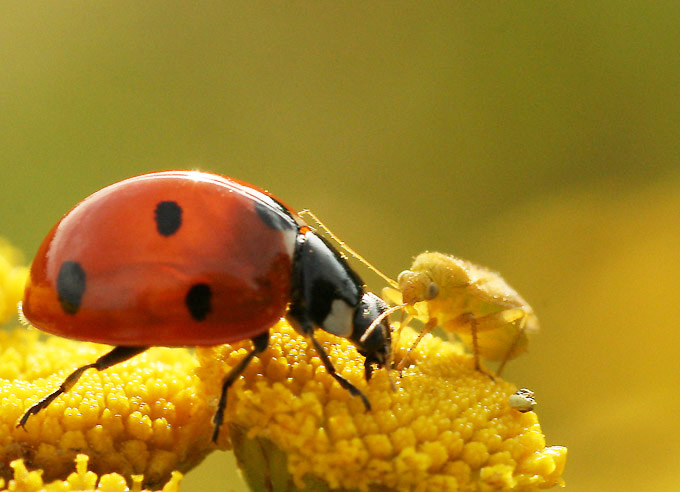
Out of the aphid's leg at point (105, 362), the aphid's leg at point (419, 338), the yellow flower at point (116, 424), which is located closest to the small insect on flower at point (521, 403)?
the aphid's leg at point (419, 338)

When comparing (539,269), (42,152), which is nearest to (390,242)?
(539,269)

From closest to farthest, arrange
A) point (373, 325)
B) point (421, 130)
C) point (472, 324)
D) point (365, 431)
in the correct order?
point (365, 431) → point (373, 325) → point (472, 324) → point (421, 130)

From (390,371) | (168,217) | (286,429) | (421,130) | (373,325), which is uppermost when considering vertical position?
(421,130)

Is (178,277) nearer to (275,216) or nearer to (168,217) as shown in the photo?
(168,217)

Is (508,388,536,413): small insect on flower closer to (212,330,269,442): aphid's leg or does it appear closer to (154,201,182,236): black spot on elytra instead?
(212,330,269,442): aphid's leg

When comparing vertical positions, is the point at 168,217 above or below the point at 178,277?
above

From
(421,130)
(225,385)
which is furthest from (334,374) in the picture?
(421,130)

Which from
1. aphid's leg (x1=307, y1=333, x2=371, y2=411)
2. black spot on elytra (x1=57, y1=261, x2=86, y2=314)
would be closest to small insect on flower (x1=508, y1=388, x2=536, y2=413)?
aphid's leg (x1=307, y1=333, x2=371, y2=411)

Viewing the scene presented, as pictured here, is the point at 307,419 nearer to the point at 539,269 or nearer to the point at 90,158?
the point at 539,269
